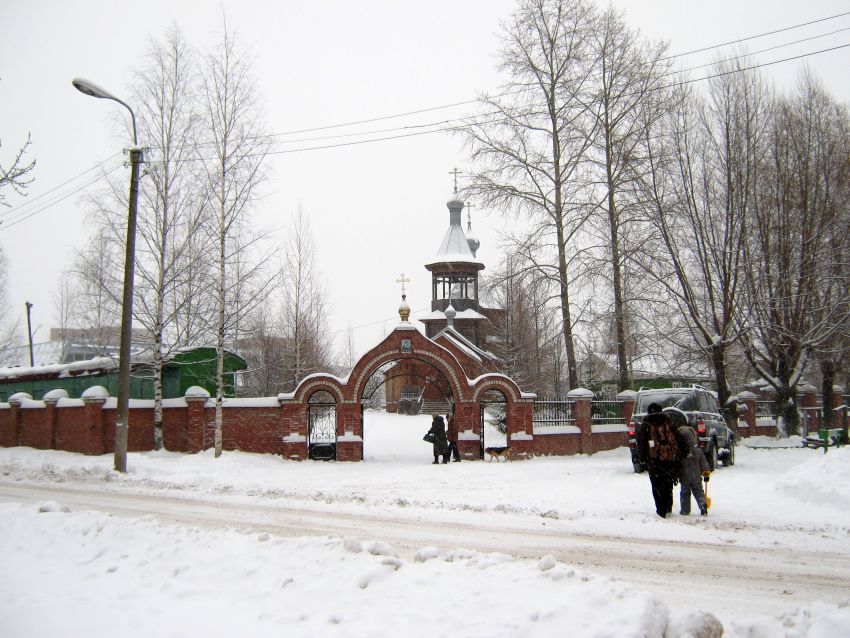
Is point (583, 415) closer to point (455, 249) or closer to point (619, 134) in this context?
point (619, 134)

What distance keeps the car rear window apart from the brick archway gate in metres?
3.61

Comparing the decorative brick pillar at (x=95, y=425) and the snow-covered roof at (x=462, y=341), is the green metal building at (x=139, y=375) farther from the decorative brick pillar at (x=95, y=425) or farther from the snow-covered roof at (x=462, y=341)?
the snow-covered roof at (x=462, y=341)

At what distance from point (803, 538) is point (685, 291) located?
44.4 feet

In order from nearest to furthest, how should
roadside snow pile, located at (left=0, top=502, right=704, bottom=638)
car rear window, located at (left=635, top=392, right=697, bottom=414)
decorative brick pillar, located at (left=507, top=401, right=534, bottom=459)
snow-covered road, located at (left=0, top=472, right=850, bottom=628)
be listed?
1. roadside snow pile, located at (left=0, top=502, right=704, bottom=638)
2. snow-covered road, located at (left=0, top=472, right=850, bottom=628)
3. car rear window, located at (left=635, top=392, right=697, bottom=414)
4. decorative brick pillar, located at (left=507, top=401, right=534, bottom=459)

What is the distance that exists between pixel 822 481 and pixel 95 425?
20052mm

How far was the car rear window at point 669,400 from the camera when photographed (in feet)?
52.6

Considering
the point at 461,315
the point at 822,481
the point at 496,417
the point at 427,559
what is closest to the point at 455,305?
the point at 461,315

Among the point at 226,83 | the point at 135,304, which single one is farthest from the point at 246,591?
the point at 226,83

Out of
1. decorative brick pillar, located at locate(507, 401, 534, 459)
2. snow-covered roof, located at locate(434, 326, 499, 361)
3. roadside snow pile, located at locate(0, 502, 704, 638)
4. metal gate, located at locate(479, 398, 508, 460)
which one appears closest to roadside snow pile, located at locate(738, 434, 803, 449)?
decorative brick pillar, located at locate(507, 401, 534, 459)

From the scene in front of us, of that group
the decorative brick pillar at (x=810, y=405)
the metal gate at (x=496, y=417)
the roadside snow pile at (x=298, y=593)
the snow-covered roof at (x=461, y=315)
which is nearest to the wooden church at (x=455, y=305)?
the snow-covered roof at (x=461, y=315)

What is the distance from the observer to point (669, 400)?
16.3 m

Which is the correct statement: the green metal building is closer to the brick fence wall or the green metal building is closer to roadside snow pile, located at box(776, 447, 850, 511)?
the brick fence wall

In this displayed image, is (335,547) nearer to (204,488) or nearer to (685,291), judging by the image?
(204,488)

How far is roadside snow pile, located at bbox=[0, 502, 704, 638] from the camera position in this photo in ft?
15.5
